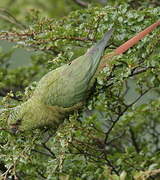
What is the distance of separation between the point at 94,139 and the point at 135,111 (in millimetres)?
285

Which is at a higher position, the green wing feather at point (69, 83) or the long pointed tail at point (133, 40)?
the long pointed tail at point (133, 40)

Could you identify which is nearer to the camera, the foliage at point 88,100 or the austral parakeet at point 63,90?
the foliage at point 88,100

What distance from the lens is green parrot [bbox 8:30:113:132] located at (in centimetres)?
202

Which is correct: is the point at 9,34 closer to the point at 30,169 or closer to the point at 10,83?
the point at 30,169

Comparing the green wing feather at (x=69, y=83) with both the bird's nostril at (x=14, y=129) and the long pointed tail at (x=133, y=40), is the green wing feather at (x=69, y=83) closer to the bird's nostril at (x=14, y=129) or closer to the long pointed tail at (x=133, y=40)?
the long pointed tail at (x=133, y=40)

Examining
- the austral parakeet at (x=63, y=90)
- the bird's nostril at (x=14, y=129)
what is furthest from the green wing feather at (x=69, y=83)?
the bird's nostril at (x=14, y=129)

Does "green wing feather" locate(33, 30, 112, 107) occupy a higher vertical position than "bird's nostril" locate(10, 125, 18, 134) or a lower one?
higher

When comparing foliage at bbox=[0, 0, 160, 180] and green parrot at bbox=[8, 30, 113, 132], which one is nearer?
foliage at bbox=[0, 0, 160, 180]

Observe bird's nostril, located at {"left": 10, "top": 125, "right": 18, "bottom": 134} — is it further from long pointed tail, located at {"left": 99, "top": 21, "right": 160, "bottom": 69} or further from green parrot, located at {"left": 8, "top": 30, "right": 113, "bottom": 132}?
long pointed tail, located at {"left": 99, "top": 21, "right": 160, "bottom": 69}

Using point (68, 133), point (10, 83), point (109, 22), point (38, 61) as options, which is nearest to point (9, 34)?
point (109, 22)

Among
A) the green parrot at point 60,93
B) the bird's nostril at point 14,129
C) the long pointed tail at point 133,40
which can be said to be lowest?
the bird's nostril at point 14,129

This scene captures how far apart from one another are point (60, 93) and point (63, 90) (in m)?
0.02

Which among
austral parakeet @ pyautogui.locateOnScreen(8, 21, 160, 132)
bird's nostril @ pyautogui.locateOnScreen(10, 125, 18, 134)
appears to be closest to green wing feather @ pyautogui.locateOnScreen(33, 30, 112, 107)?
austral parakeet @ pyautogui.locateOnScreen(8, 21, 160, 132)

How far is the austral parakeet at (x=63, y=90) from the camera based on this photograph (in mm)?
2014
